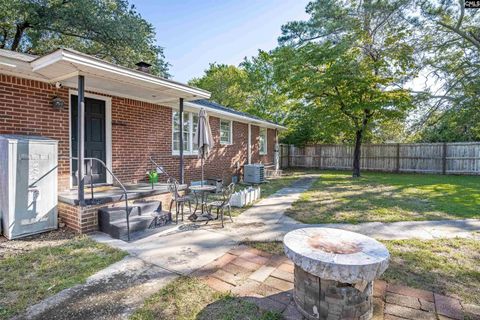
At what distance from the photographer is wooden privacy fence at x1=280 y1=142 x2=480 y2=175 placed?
47.0ft

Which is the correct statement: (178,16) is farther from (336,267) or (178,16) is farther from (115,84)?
(336,267)

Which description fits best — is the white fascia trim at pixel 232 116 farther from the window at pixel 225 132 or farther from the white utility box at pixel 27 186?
the white utility box at pixel 27 186

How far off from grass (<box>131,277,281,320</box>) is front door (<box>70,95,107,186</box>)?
4.24m

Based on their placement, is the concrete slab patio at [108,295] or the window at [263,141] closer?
the concrete slab patio at [108,295]

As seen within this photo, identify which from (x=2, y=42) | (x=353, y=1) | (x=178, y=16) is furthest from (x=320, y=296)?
(x=2, y=42)

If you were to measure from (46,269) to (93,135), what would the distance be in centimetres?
361

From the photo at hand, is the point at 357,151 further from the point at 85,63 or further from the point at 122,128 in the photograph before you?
the point at 85,63

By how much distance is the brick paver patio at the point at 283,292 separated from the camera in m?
2.39

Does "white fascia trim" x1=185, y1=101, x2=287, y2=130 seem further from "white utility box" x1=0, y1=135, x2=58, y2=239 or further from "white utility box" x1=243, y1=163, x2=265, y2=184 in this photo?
"white utility box" x1=0, y1=135, x2=58, y2=239

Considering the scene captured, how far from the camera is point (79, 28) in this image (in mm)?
11781

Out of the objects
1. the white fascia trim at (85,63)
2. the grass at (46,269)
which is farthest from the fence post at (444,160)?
the grass at (46,269)

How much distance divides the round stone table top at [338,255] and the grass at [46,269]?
99.1 inches

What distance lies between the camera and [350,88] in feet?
38.0

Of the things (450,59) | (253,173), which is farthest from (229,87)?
(450,59)
